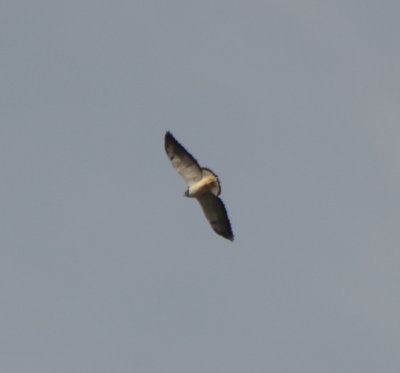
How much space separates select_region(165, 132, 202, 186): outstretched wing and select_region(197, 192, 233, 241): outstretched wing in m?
0.74

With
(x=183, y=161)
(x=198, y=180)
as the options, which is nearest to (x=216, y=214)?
(x=198, y=180)

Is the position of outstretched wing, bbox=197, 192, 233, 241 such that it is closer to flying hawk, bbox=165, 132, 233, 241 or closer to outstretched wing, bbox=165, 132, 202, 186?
flying hawk, bbox=165, 132, 233, 241

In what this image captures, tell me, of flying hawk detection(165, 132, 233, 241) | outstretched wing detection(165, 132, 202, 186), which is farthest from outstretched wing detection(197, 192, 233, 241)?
outstretched wing detection(165, 132, 202, 186)

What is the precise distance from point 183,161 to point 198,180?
2.74ft

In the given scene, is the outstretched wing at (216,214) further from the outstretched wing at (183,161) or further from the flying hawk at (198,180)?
the outstretched wing at (183,161)

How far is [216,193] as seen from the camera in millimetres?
63250

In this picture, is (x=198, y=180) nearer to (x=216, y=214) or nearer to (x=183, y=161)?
(x=183, y=161)

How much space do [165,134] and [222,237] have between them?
4.09m

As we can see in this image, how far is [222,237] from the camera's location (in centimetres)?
6500

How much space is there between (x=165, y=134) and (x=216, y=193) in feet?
8.97

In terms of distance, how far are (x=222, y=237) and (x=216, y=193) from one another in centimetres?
232

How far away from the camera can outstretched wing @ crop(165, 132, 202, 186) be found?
6334 cm

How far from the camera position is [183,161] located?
63531 millimetres

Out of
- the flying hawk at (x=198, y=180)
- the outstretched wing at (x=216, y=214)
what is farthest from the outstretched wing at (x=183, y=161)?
the outstretched wing at (x=216, y=214)
